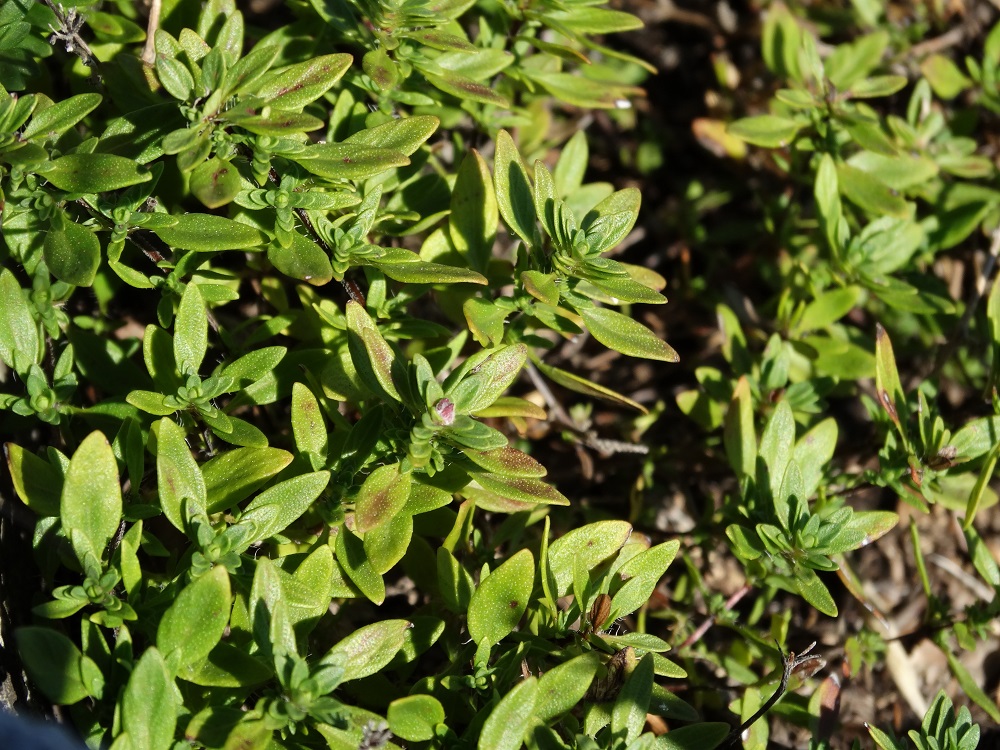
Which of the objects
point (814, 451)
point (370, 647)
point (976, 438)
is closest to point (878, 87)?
point (976, 438)

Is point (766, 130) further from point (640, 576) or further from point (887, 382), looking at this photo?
point (640, 576)

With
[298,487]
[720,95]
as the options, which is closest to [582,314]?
[298,487]

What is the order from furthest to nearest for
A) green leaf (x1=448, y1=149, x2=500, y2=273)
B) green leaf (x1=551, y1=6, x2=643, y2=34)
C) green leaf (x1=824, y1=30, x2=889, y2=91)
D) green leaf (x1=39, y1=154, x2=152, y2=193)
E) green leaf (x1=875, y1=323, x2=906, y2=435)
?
1. green leaf (x1=824, y1=30, x2=889, y2=91)
2. green leaf (x1=551, y1=6, x2=643, y2=34)
3. green leaf (x1=875, y1=323, x2=906, y2=435)
4. green leaf (x1=448, y1=149, x2=500, y2=273)
5. green leaf (x1=39, y1=154, x2=152, y2=193)

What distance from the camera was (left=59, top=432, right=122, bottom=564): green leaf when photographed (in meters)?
1.85

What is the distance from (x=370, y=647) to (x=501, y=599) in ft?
1.07

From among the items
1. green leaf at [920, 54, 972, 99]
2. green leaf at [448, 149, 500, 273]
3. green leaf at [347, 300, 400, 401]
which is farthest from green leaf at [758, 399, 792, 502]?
green leaf at [920, 54, 972, 99]

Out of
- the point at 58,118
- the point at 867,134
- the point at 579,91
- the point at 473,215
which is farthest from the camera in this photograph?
the point at 867,134

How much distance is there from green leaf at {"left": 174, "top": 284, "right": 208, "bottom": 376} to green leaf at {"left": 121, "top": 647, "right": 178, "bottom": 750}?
0.69 m

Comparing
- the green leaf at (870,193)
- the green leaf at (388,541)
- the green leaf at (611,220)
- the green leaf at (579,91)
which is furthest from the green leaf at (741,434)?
the green leaf at (388,541)

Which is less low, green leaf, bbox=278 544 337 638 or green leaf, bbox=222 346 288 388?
green leaf, bbox=222 346 288 388

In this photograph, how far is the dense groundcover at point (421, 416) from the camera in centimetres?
189

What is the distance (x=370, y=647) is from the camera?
1.90 meters

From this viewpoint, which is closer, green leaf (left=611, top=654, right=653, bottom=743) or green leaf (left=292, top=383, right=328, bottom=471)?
green leaf (left=611, top=654, right=653, bottom=743)

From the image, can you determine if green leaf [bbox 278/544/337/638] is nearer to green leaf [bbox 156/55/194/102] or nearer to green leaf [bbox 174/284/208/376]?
green leaf [bbox 174/284/208/376]
